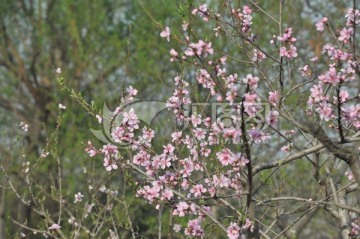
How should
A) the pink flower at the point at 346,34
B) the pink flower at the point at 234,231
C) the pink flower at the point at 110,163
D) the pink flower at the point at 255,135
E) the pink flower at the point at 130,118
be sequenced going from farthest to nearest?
1. the pink flower at the point at 110,163
2. the pink flower at the point at 130,118
3. the pink flower at the point at 234,231
4. the pink flower at the point at 346,34
5. the pink flower at the point at 255,135

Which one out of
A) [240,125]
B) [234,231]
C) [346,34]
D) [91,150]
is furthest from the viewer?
[91,150]

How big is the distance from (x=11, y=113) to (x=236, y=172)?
1157 cm

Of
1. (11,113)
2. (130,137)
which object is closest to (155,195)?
(130,137)

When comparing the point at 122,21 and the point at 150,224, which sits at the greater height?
the point at 122,21

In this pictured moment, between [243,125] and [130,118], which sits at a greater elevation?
[130,118]

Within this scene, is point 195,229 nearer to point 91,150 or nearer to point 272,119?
point 91,150

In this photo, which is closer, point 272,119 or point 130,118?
point 272,119

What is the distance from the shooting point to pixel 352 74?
12.3 feet

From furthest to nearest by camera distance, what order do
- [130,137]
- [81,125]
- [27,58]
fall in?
[27,58]
[81,125]
[130,137]

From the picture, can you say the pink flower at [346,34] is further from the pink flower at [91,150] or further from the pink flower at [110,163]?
the pink flower at [91,150]

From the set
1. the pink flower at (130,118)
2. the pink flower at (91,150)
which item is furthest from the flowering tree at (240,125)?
the pink flower at (91,150)

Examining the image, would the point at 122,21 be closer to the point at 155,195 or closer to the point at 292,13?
the point at 292,13

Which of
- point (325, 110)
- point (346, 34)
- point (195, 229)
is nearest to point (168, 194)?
point (195, 229)

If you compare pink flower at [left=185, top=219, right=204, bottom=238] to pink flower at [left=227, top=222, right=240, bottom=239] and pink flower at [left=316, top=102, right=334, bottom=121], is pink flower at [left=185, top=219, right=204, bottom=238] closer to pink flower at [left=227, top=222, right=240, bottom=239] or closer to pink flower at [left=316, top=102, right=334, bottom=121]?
pink flower at [left=227, top=222, right=240, bottom=239]
